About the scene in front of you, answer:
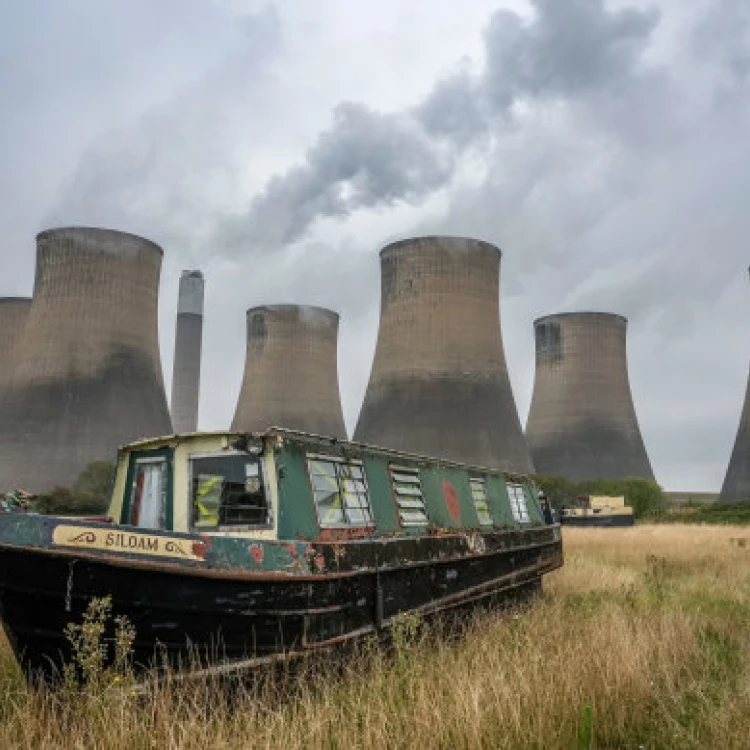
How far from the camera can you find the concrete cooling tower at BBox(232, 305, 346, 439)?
39938 mm

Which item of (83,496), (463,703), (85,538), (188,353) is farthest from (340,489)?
(188,353)

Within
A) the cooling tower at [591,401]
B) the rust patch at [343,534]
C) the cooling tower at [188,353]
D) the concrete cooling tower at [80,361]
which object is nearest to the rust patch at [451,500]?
the rust patch at [343,534]

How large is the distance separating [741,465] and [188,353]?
110 ft

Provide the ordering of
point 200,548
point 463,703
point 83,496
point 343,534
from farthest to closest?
point 83,496 < point 343,534 < point 200,548 < point 463,703

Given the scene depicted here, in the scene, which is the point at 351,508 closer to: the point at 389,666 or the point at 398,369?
the point at 389,666

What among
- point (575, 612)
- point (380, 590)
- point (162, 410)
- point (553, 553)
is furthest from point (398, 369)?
point (380, 590)

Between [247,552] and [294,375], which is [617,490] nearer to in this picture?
[294,375]

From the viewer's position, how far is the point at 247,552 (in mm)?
4391

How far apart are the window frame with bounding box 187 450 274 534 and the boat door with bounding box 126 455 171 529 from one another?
7.2 inches

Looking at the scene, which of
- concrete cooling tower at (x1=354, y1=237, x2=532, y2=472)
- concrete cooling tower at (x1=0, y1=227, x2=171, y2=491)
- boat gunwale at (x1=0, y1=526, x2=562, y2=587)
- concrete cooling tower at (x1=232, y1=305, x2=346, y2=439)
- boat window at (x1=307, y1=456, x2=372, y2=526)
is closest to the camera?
boat gunwale at (x1=0, y1=526, x2=562, y2=587)

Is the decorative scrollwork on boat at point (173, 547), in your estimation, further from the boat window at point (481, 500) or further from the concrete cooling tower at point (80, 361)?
the concrete cooling tower at point (80, 361)

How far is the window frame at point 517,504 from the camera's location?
32.4ft

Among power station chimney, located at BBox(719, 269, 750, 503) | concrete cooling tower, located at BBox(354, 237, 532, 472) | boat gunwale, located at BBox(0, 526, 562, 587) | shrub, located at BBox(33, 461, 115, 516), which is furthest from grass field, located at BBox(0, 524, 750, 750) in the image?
power station chimney, located at BBox(719, 269, 750, 503)

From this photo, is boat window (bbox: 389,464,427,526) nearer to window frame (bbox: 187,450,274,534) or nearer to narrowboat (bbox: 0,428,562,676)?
narrowboat (bbox: 0,428,562,676)
